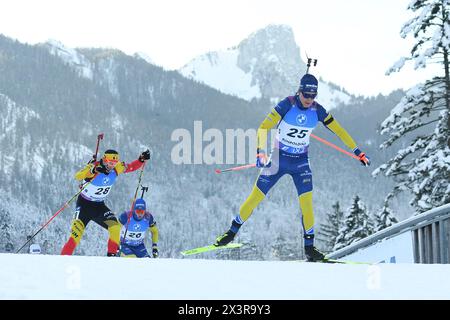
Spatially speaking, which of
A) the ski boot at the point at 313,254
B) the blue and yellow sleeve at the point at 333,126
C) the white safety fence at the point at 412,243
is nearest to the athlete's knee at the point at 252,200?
the ski boot at the point at 313,254

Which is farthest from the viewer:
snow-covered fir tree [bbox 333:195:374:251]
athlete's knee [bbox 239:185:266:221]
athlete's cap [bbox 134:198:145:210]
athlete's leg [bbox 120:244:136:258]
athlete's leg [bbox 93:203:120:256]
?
snow-covered fir tree [bbox 333:195:374:251]

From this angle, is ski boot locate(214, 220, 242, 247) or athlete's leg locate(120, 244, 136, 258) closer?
ski boot locate(214, 220, 242, 247)

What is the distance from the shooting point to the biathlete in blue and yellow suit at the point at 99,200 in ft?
29.1

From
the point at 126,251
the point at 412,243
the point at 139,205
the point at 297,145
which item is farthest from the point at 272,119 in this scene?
the point at 126,251

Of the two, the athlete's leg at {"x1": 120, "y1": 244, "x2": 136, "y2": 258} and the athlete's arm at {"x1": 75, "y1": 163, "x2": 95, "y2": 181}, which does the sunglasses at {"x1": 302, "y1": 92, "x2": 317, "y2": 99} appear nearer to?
the athlete's arm at {"x1": 75, "y1": 163, "x2": 95, "y2": 181}

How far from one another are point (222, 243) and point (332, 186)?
152 metres

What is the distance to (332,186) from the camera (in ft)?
518

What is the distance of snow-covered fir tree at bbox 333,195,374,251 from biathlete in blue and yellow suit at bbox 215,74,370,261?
2152cm

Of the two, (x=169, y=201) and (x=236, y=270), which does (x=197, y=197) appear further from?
(x=236, y=270)

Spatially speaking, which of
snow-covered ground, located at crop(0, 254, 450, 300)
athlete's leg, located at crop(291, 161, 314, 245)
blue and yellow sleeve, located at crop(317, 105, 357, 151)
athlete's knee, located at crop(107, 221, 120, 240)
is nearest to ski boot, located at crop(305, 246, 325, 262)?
athlete's leg, located at crop(291, 161, 314, 245)

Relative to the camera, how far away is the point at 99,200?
355 inches

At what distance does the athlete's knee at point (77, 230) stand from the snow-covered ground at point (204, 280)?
2982mm

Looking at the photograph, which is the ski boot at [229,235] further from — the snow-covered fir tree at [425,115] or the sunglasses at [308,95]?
the snow-covered fir tree at [425,115]

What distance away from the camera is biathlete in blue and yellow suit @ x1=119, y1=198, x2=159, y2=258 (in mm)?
11375
